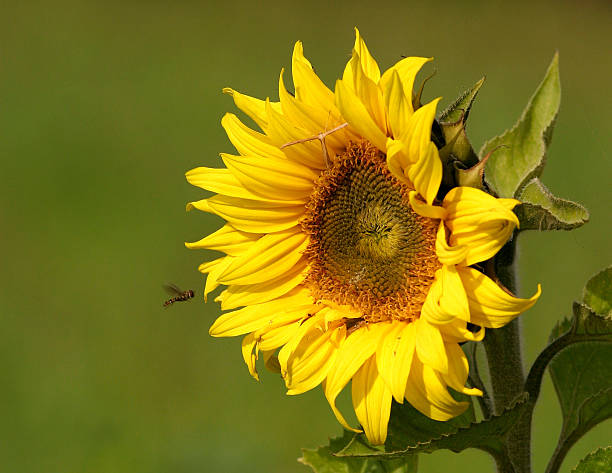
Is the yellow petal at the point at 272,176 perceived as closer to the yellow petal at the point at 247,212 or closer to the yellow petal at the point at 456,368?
the yellow petal at the point at 247,212

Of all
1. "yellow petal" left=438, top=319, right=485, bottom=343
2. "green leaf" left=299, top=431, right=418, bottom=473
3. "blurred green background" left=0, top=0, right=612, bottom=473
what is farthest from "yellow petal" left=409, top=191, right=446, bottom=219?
"blurred green background" left=0, top=0, right=612, bottom=473

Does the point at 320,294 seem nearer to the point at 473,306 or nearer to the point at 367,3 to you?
the point at 473,306

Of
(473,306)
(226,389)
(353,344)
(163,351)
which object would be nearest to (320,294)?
(353,344)

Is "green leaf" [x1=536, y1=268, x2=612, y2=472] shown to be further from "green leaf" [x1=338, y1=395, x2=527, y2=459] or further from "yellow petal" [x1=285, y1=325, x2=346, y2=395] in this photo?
"yellow petal" [x1=285, y1=325, x2=346, y2=395]

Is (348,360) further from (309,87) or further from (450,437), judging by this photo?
(309,87)

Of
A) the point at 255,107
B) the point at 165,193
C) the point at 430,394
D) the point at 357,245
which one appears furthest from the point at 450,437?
the point at 165,193

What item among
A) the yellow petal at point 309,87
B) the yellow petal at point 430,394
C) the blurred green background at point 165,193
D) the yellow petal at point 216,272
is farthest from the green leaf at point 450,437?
the blurred green background at point 165,193
